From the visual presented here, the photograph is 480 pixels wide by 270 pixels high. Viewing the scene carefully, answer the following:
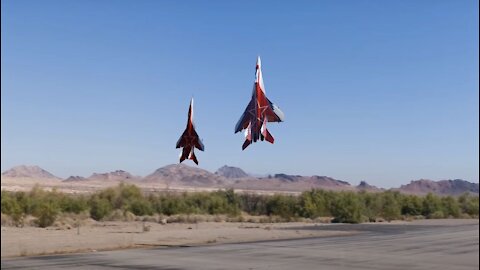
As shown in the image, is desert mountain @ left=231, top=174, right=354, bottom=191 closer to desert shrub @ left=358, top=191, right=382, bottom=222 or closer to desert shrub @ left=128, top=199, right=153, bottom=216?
desert shrub @ left=128, top=199, right=153, bottom=216

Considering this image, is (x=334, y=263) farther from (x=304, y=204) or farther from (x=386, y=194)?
(x=386, y=194)

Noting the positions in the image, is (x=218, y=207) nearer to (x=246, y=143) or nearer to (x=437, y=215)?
(x=437, y=215)

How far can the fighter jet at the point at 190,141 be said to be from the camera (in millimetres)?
6707

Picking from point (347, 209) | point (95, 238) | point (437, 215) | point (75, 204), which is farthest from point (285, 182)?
point (437, 215)

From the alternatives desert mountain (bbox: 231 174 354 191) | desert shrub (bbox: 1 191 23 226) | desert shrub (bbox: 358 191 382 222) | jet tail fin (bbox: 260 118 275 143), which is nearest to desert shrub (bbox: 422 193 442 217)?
desert shrub (bbox: 358 191 382 222)

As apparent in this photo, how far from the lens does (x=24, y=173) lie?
484 inches

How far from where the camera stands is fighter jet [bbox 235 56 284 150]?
6.10 m

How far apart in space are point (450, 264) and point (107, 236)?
29463mm

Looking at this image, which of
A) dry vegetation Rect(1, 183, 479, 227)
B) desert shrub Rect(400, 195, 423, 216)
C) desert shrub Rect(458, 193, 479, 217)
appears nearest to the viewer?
dry vegetation Rect(1, 183, 479, 227)

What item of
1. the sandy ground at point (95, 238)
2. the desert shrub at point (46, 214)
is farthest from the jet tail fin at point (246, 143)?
the desert shrub at point (46, 214)

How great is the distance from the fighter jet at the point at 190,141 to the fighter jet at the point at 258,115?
2.05ft

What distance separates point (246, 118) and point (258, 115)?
0.71 feet

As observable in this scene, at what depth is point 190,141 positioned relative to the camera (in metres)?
6.82

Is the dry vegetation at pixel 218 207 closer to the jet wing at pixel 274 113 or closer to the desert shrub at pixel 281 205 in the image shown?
the desert shrub at pixel 281 205
